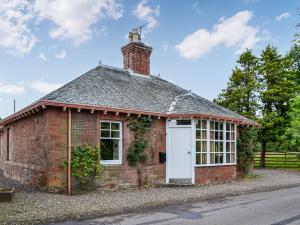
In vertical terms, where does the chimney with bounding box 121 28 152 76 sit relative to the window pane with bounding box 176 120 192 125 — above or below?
above

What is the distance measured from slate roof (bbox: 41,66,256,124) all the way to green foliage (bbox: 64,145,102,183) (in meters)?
1.74

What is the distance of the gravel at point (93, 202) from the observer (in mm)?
7516

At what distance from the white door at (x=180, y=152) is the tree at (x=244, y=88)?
12.2 m

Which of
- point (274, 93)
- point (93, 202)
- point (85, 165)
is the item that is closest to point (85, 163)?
point (85, 165)

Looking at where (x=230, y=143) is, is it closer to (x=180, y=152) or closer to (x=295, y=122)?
(x=180, y=152)

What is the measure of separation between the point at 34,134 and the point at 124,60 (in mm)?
7893

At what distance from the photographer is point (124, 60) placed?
1862 centimetres

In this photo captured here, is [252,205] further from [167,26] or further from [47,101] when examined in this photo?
[167,26]

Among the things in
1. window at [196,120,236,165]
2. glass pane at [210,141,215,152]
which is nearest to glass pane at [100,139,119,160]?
window at [196,120,236,165]

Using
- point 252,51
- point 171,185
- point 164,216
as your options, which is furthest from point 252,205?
point 252,51

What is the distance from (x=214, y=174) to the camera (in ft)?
47.3

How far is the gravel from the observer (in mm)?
7516

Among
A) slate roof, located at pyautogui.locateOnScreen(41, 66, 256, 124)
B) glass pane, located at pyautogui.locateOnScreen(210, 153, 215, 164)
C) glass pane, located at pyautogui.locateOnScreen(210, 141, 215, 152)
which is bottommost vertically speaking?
glass pane, located at pyautogui.locateOnScreen(210, 153, 215, 164)

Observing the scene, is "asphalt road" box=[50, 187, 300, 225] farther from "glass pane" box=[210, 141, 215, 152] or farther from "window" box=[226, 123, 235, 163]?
"window" box=[226, 123, 235, 163]
